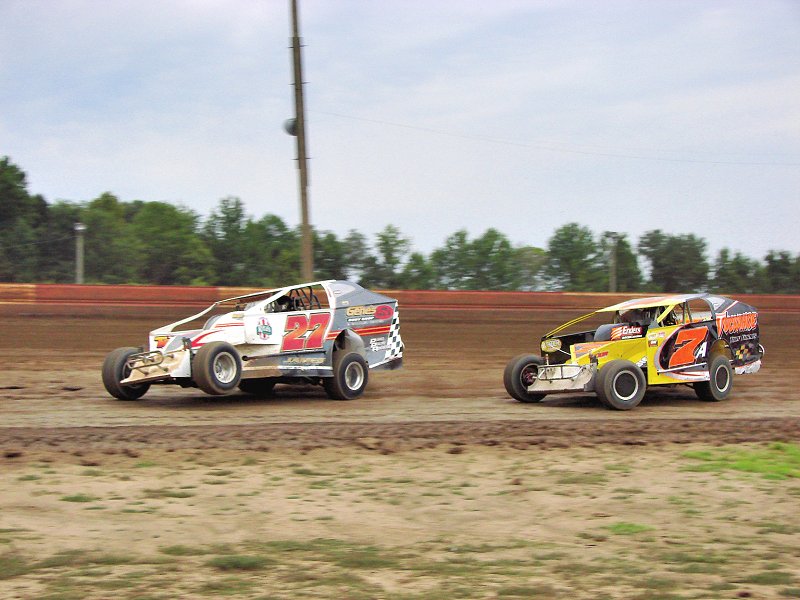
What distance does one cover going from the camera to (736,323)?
1348cm

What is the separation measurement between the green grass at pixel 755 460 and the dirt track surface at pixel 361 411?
1.72 ft

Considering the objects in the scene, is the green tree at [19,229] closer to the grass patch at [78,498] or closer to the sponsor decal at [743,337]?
the sponsor decal at [743,337]

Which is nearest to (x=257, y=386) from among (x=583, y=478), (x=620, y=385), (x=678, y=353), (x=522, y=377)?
(x=522, y=377)

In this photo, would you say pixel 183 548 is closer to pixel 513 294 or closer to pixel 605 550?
pixel 605 550

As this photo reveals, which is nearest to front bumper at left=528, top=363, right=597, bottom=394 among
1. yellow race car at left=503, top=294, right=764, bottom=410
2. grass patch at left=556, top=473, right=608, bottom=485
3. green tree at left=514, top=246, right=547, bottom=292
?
yellow race car at left=503, top=294, right=764, bottom=410

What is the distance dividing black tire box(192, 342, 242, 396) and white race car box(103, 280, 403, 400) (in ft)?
0.04

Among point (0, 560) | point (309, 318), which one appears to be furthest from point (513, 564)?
point (309, 318)

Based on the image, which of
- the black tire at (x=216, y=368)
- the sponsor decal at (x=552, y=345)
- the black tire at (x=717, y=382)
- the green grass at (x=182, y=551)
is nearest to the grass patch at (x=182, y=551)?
the green grass at (x=182, y=551)

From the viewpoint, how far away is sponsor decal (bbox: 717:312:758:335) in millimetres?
13250

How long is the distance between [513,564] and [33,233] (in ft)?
84.3

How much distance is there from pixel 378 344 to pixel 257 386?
1861 millimetres

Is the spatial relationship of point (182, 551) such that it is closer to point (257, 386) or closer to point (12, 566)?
point (12, 566)

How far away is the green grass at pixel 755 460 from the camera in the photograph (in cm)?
816

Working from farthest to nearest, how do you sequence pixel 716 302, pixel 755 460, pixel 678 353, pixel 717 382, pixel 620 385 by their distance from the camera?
pixel 716 302, pixel 717 382, pixel 678 353, pixel 620 385, pixel 755 460
